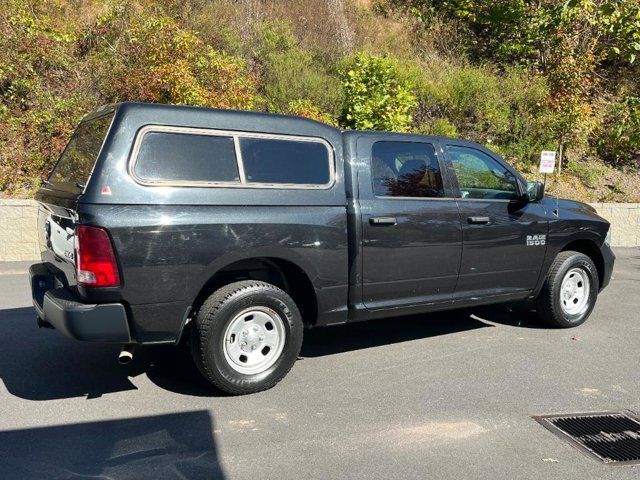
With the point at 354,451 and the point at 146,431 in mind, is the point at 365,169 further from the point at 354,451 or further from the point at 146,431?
the point at 146,431

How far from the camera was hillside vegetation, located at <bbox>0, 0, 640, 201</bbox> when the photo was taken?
38.7ft

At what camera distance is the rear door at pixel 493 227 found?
17.5ft

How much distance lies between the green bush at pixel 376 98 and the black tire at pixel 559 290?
6585 mm

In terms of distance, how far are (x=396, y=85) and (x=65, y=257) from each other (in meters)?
10.0

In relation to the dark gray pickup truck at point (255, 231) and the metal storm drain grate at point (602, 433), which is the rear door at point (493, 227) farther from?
the metal storm drain grate at point (602, 433)

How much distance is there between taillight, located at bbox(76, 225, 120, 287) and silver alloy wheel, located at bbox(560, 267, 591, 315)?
4601mm

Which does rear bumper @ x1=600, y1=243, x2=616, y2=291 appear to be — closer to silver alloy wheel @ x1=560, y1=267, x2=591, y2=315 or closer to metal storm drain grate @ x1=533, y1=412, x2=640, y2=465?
silver alloy wheel @ x1=560, y1=267, x2=591, y2=315

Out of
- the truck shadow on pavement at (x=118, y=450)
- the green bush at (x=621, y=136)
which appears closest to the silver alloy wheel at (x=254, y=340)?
the truck shadow on pavement at (x=118, y=450)

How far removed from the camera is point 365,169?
4840 millimetres

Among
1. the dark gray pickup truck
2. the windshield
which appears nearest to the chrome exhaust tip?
the dark gray pickup truck

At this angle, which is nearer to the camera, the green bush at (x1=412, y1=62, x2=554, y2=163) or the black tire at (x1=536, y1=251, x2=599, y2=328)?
the black tire at (x1=536, y1=251, x2=599, y2=328)

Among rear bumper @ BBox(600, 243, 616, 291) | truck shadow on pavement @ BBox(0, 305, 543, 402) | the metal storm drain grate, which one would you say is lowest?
truck shadow on pavement @ BBox(0, 305, 543, 402)

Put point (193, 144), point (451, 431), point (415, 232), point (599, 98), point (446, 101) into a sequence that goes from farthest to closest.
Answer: point (599, 98) → point (446, 101) → point (415, 232) → point (193, 144) → point (451, 431)

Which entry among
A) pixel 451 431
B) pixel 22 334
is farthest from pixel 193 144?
pixel 22 334
